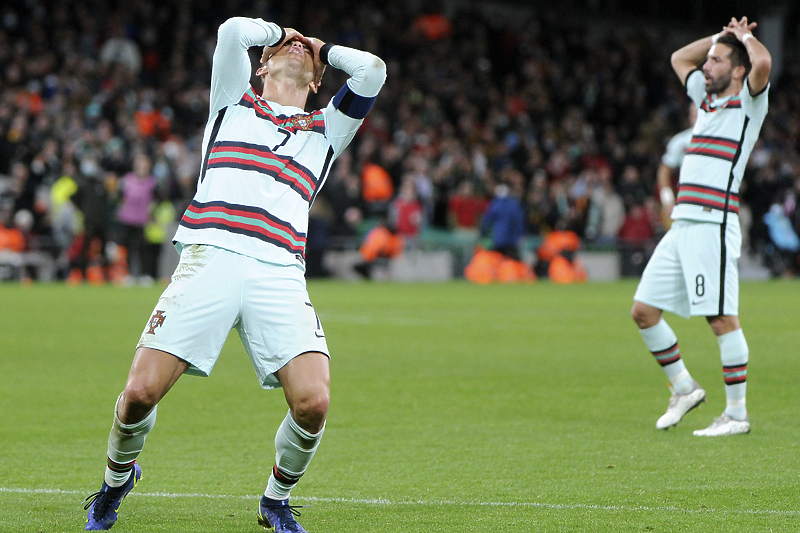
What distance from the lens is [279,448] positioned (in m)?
4.40

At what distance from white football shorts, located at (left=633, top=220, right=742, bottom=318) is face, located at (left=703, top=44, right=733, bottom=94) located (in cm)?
83

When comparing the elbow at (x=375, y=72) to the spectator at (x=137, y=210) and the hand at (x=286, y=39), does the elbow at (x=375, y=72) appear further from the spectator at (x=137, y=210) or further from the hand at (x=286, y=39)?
the spectator at (x=137, y=210)

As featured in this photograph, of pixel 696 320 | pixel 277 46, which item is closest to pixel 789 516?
pixel 277 46

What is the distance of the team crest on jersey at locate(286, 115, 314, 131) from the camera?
15.1 feet

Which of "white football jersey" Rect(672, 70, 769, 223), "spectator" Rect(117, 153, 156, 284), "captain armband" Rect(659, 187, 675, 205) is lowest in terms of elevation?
"spectator" Rect(117, 153, 156, 284)

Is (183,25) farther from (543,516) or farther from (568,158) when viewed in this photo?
(543,516)

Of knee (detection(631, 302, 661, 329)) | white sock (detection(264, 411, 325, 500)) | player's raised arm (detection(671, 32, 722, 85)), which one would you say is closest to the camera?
white sock (detection(264, 411, 325, 500))

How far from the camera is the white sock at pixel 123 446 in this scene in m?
4.37

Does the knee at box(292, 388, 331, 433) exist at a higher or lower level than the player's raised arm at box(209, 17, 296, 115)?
lower

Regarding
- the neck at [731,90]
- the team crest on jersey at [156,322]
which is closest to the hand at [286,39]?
the team crest on jersey at [156,322]

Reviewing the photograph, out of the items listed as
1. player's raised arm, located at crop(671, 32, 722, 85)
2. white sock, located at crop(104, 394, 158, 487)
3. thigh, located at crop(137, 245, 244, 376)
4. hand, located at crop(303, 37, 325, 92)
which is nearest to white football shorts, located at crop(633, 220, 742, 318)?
player's raised arm, located at crop(671, 32, 722, 85)

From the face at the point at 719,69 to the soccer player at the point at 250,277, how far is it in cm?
304

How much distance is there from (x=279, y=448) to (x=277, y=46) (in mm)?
1647

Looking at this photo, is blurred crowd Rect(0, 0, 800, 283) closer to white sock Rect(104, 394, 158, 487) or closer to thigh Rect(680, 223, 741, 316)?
thigh Rect(680, 223, 741, 316)
